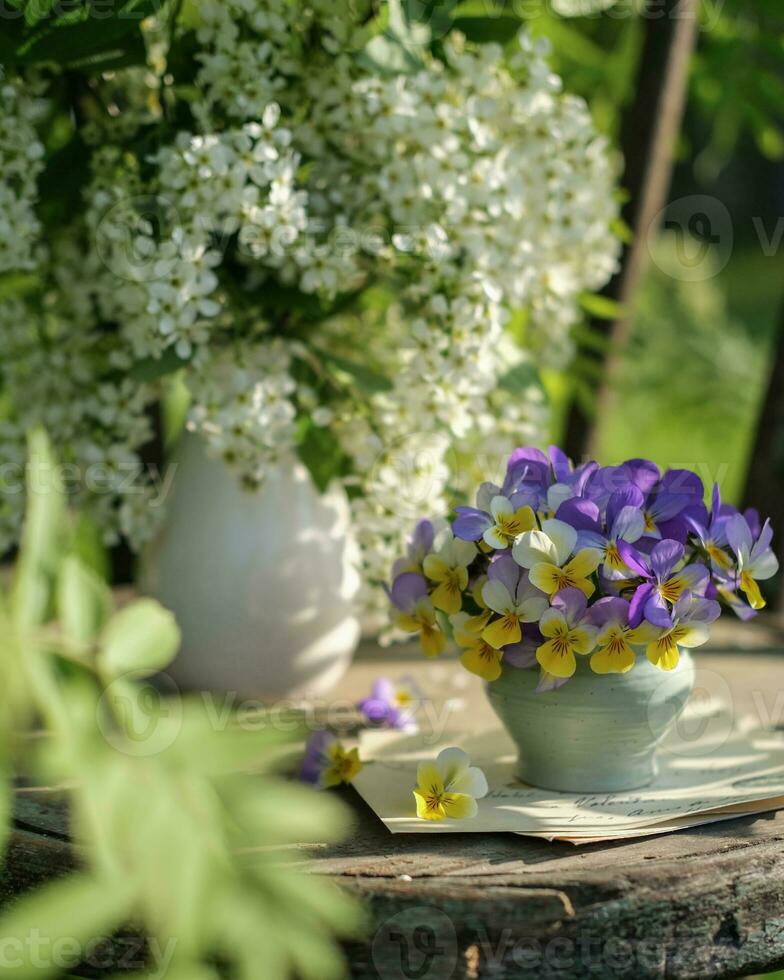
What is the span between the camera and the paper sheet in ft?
2.23

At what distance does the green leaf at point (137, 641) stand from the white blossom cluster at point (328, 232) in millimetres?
328

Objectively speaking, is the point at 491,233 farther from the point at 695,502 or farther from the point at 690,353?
the point at 690,353

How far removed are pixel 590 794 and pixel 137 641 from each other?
369 millimetres

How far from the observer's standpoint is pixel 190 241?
0.82m

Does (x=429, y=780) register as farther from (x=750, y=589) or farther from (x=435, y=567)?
(x=750, y=589)

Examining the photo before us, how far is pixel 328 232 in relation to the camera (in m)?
0.92

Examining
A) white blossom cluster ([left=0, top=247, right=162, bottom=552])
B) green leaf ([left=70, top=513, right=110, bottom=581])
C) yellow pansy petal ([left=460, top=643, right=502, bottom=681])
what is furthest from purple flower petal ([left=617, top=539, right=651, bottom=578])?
green leaf ([left=70, top=513, right=110, bottom=581])

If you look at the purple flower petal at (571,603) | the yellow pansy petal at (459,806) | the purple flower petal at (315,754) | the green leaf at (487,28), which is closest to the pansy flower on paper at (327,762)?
the purple flower petal at (315,754)

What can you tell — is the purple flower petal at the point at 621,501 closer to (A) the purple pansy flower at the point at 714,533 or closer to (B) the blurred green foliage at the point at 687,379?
(A) the purple pansy flower at the point at 714,533

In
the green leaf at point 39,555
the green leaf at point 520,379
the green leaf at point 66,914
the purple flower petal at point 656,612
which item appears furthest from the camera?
the green leaf at point 520,379

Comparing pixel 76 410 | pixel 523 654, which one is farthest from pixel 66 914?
pixel 76 410

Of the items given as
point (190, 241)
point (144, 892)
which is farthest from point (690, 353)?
point (144, 892)

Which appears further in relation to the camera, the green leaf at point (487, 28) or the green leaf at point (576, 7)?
the green leaf at point (576, 7)

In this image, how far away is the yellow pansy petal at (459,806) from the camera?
695 millimetres
